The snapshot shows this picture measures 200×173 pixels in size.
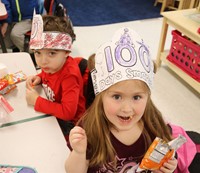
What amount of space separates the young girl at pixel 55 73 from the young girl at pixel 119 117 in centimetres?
19

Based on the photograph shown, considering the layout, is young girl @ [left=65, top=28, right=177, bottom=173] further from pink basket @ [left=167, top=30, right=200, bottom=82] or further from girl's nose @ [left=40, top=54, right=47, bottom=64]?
pink basket @ [left=167, top=30, right=200, bottom=82]

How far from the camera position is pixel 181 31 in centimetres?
256

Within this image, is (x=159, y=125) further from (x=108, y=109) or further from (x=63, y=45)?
(x=63, y=45)

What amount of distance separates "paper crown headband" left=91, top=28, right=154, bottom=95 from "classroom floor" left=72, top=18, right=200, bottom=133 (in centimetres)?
135

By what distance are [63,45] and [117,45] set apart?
1.44 feet

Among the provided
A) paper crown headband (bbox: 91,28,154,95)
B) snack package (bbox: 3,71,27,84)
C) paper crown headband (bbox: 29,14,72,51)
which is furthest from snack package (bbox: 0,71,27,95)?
paper crown headband (bbox: 91,28,154,95)

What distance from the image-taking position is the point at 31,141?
3.60ft

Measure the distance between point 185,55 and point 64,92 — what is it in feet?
5.29

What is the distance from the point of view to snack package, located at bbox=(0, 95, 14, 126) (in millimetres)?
1193

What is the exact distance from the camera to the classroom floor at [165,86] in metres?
2.36

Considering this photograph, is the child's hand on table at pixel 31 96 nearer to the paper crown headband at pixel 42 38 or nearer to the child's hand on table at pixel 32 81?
the child's hand on table at pixel 32 81

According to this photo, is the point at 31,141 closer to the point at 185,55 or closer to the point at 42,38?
the point at 42,38

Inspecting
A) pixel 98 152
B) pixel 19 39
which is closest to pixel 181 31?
pixel 19 39

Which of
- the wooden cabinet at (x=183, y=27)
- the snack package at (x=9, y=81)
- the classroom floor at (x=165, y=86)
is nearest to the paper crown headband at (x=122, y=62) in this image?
the snack package at (x=9, y=81)
